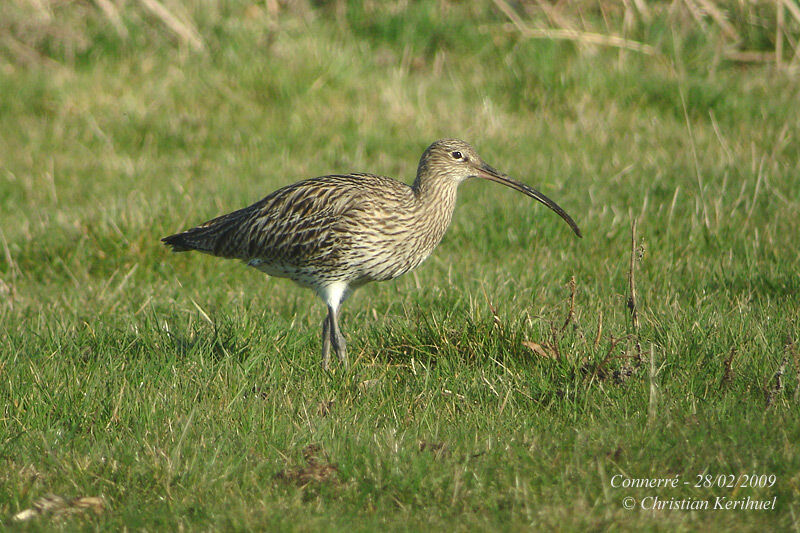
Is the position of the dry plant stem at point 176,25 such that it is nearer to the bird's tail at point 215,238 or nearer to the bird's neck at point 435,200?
the bird's tail at point 215,238

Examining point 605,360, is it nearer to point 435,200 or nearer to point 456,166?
point 435,200

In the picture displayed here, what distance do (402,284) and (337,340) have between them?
151cm

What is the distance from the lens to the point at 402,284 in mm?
7023

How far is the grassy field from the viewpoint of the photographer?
395 centimetres

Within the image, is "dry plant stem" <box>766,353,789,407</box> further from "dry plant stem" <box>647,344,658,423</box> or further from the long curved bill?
the long curved bill

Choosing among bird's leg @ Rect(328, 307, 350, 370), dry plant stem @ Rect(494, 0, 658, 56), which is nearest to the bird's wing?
bird's leg @ Rect(328, 307, 350, 370)

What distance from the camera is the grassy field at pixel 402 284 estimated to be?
13.0 ft

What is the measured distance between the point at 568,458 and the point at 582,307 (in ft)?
6.94

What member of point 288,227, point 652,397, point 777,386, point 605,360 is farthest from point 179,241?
point 777,386

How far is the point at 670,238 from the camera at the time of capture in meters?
7.08

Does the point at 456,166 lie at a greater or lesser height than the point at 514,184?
greater

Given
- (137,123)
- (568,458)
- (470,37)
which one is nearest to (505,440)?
(568,458)

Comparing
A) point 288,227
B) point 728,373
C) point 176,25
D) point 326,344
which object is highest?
point 176,25

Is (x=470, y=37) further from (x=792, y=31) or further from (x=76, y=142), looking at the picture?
(x=76, y=142)
